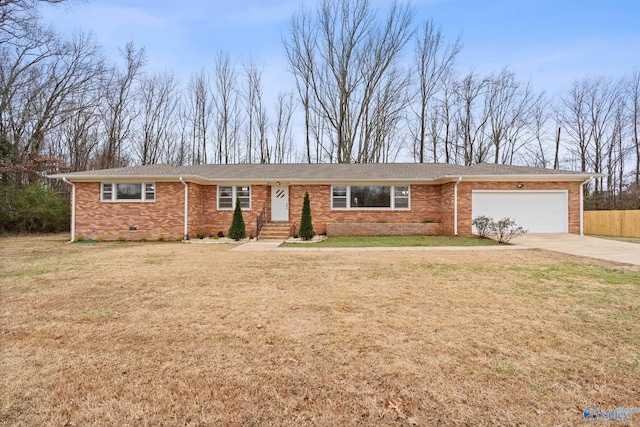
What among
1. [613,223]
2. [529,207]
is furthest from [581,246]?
[613,223]

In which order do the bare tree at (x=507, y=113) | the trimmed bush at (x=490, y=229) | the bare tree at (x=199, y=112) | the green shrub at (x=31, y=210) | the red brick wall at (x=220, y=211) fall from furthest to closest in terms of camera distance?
the bare tree at (x=199, y=112) < the bare tree at (x=507, y=113) < the green shrub at (x=31, y=210) < the red brick wall at (x=220, y=211) < the trimmed bush at (x=490, y=229)

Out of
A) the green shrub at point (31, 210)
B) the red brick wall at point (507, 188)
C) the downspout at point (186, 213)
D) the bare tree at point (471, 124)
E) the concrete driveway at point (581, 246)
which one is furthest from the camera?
the bare tree at point (471, 124)

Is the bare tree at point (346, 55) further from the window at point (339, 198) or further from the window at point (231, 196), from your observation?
the window at point (231, 196)

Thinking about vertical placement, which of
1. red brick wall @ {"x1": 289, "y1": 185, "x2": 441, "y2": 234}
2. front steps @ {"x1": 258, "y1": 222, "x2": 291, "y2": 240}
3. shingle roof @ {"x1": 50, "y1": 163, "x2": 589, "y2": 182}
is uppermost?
shingle roof @ {"x1": 50, "y1": 163, "x2": 589, "y2": 182}

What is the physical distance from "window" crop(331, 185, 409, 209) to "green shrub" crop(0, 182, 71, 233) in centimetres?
1491

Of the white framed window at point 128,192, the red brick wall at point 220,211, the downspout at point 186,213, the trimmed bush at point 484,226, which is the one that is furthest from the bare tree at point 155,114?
the trimmed bush at point 484,226

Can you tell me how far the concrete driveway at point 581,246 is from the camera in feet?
27.9

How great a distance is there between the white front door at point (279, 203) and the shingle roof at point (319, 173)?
75cm

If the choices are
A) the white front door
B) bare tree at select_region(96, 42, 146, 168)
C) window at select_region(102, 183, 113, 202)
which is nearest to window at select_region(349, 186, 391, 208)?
the white front door

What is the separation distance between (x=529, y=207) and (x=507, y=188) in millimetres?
1327

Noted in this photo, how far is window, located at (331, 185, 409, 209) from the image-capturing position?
50.9 ft

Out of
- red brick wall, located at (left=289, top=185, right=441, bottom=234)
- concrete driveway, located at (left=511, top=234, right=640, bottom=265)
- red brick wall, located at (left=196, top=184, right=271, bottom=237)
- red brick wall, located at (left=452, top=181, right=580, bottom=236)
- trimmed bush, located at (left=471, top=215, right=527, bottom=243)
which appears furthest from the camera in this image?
red brick wall, located at (left=196, top=184, right=271, bottom=237)

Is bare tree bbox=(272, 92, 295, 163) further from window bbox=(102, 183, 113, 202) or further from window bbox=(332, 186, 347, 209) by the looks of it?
window bbox=(102, 183, 113, 202)

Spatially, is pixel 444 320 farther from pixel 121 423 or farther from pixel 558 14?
pixel 558 14
